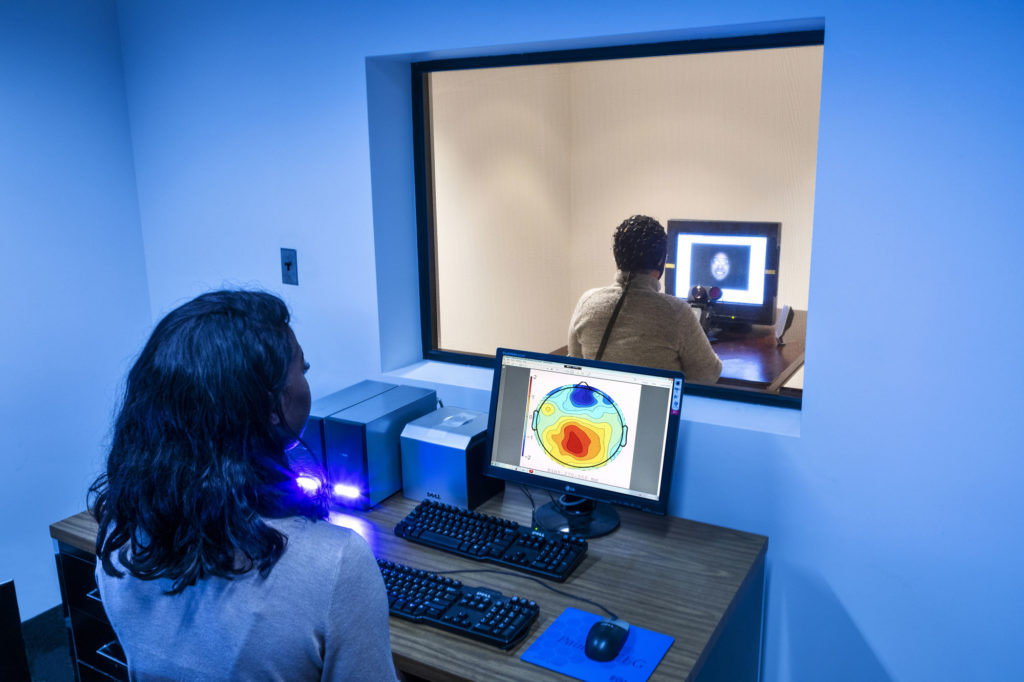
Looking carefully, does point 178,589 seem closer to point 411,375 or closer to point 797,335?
point 411,375

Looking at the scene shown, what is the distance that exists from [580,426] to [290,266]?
3.71 ft

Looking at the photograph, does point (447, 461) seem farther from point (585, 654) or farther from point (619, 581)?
point (585, 654)

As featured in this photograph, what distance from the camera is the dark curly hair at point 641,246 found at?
222 centimetres

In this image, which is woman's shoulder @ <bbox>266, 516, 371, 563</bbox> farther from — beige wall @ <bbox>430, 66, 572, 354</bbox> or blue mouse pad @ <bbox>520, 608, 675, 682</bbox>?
beige wall @ <bbox>430, 66, 572, 354</bbox>

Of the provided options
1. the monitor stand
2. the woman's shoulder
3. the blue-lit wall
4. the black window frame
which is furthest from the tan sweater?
the woman's shoulder

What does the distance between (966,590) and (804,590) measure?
330mm

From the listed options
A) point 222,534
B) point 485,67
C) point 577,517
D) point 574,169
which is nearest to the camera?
point 222,534

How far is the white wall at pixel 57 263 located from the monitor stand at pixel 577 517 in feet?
5.79

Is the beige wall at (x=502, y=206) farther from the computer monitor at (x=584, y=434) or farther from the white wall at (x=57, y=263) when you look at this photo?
the white wall at (x=57, y=263)

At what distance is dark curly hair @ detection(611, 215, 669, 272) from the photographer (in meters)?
2.22

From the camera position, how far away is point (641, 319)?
218cm

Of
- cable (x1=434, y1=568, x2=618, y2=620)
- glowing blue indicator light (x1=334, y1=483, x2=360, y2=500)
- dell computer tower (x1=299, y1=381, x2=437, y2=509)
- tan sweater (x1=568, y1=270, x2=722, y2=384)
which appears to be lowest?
cable (x1=434, y1=568, x2=618, y2=620)

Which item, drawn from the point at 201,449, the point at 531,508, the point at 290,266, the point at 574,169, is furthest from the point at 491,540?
the point at 574,169

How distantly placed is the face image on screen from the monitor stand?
1.04 metres
